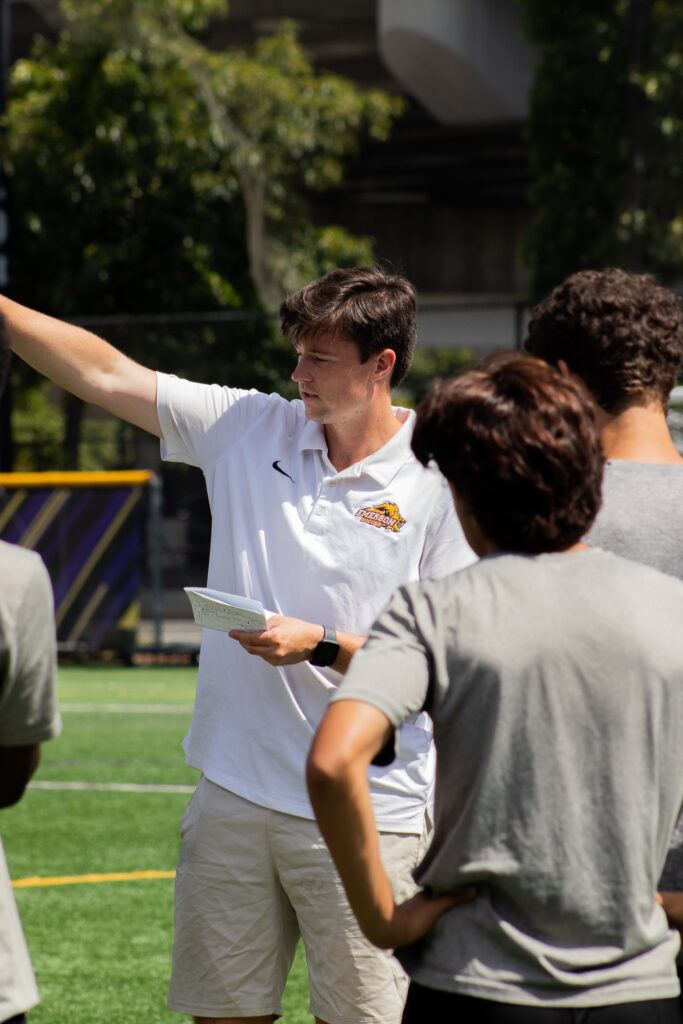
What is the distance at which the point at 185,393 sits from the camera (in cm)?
319

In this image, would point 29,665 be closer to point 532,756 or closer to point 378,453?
point 532,756

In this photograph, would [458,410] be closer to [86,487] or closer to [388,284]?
[388,284]

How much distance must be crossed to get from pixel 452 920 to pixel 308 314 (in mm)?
1608

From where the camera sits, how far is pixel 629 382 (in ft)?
7.84

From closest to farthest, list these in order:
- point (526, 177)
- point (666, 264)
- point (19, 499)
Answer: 1. point (19, 499)
2. point (666, 264)
3. point (526, 177)

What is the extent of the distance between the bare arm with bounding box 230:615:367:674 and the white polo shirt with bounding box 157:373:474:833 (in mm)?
189

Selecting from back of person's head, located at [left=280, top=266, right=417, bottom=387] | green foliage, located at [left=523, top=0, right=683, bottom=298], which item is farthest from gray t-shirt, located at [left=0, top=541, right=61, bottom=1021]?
green foliage, located at [left=523, top=0, right=683, bottom=298]

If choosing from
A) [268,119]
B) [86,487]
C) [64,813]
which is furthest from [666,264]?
[64,813]

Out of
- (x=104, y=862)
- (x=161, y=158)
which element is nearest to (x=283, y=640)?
(x=104, y=862)

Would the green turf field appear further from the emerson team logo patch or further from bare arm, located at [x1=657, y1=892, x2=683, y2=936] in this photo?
bare arm, located at [x1=657, y1=892, x2=683, y2=936]

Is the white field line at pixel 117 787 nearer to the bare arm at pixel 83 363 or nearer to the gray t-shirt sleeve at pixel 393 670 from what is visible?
the bare arm at pixel 83 363

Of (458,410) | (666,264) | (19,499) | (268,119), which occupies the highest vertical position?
(458,410)

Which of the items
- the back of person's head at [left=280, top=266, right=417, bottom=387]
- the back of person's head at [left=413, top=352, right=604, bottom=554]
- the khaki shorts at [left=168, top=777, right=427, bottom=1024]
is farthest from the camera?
the back of person's head at [left=280, top=266, right=417, bottom=387]

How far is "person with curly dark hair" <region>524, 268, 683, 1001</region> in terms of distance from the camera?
7.57ft
